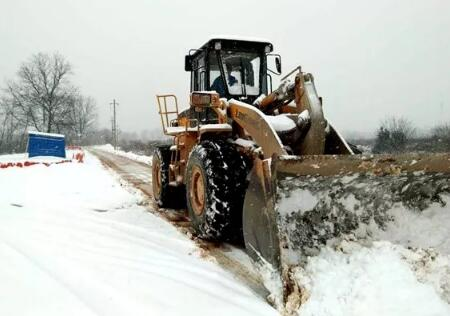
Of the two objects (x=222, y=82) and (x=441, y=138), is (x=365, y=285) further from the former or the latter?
(x=441, y=138)

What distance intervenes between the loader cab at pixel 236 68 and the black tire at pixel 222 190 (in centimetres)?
129

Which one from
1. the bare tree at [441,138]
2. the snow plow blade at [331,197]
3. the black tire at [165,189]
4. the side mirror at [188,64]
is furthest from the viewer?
the bare tree at [441,138]

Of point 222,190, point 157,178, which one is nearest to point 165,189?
point 157,178

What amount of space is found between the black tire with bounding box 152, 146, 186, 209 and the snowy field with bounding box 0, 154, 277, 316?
3.79 feet

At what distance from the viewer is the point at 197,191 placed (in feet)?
16.7

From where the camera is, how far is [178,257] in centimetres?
410

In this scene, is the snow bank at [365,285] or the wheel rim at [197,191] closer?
the snow bank at [365,285]

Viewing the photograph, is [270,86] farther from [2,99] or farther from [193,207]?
[2,99]

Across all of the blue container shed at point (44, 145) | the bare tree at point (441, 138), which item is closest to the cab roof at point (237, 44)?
the bare tree at point (441, 138)

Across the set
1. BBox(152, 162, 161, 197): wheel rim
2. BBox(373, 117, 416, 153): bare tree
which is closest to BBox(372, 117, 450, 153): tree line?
BBox(373, 117, 416, 153): bare tree

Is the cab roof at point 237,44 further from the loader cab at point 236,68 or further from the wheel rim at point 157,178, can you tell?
the wheel rim at point 157,178

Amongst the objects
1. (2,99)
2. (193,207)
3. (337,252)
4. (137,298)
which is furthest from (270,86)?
(2,99)

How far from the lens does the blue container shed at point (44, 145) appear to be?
2232 centimetres

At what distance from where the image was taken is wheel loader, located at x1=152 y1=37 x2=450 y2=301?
3014 mm
